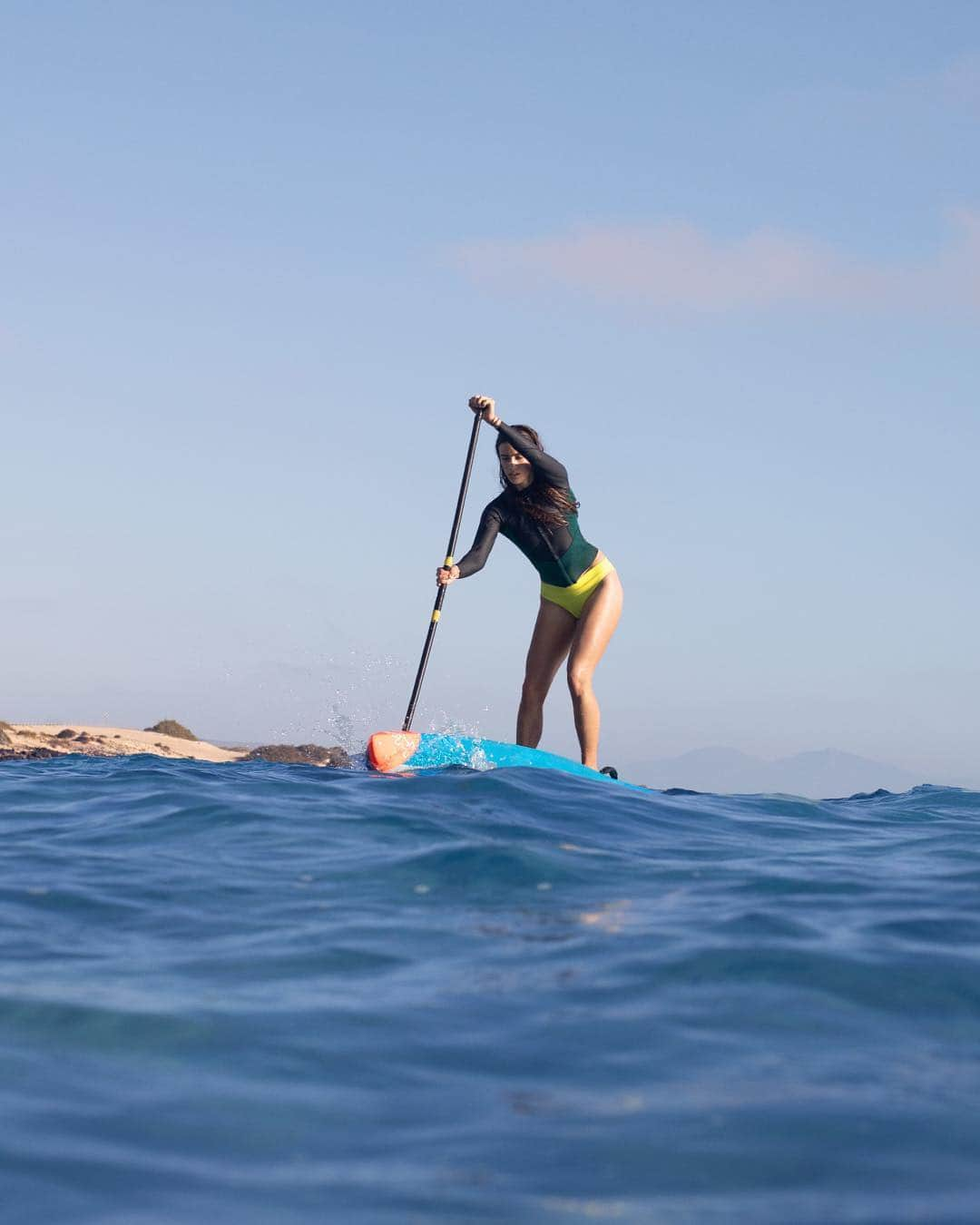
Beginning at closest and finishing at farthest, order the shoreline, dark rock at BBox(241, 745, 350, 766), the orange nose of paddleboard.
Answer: the orange nose of paddleboard → the shoreline → dark rock at BBox(241, 745, 350, 766)

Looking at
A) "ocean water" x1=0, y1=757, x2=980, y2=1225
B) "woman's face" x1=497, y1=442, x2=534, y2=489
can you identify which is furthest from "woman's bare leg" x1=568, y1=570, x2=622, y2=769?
"ocean water" x1=0, y1=757, x2=980, y2=1225

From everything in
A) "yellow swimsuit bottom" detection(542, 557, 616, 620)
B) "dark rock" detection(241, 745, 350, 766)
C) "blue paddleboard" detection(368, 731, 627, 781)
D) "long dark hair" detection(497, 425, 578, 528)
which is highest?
"long dark hair" detection(497, 425, 578, 528)

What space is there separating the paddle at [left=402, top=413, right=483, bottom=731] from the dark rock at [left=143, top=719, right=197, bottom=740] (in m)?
11.3

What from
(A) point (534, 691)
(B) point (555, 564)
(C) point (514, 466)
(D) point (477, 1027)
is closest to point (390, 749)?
(A) point (534, 691)

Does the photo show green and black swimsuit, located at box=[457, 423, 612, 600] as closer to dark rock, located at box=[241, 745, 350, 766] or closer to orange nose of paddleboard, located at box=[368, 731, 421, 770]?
orange nose of paddleboard, located at box=[368, 731, 421, 770]

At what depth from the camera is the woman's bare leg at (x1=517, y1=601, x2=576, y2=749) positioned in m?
9.73

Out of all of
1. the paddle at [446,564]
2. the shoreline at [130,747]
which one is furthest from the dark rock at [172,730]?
the paddle at [446,564]

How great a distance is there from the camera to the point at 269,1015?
368 cm

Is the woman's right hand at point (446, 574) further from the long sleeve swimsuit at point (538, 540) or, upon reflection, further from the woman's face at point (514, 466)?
the woman's face at point (514, 466)

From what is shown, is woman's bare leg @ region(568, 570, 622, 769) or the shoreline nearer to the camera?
woman's bare leg @ region(568, 570, 622, 769)

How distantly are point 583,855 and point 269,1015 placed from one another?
2.55m

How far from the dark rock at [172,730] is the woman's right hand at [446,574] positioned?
12.0 m

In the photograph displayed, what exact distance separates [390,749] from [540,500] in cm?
213

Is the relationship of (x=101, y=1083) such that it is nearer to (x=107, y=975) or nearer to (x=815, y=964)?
(x=107, y=975)
